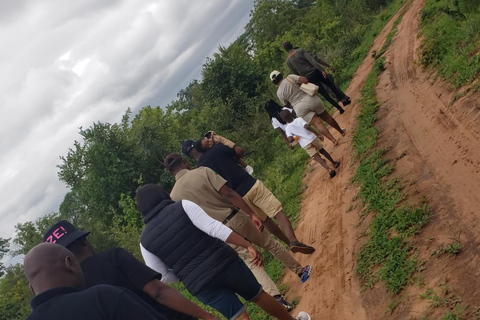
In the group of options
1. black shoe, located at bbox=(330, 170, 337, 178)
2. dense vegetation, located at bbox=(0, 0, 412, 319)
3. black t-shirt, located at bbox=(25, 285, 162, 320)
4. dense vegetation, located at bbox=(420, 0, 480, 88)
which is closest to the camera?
black t-shirt, located at bbox=(25, 285, 162, 320)

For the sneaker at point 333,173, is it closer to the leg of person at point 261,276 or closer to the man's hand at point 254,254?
the leg of person at point 261,276

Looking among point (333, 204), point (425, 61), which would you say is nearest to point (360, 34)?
point (425, 61)

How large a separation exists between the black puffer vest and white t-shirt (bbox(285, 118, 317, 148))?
170 inches

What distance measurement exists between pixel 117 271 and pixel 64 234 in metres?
0.50

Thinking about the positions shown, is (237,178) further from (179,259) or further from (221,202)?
(179,259)

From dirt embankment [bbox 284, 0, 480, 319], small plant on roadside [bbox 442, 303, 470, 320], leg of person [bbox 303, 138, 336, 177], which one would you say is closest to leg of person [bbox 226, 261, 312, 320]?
dirt embankment [bbox 284, 0, 480, 319]

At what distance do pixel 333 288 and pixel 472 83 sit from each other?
11.5 feet

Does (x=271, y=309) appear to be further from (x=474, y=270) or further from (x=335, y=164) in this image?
(x=335, y=164)

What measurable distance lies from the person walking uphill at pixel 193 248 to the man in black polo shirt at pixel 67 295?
130cm

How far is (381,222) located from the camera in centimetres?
504

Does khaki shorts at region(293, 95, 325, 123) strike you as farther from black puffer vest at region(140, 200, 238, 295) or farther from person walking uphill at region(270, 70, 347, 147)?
black puffer vest at region(140, 200, 238, 295)

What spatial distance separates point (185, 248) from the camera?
3635 mm

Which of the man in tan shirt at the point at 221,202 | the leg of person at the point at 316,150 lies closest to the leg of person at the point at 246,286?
the man in tan shirt at the point at 221,202

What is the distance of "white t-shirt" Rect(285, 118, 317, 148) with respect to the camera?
7645mm
